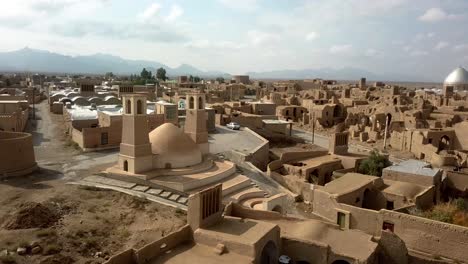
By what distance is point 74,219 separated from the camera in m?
15.3

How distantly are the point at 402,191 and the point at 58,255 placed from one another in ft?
53.7

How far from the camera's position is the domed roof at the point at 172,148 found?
68.1 ft

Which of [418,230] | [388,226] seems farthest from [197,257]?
[418,230]

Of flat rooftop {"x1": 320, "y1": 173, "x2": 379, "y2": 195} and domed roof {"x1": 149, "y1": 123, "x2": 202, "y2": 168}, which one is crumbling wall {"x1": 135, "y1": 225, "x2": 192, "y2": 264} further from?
flat rooftop {"x1": 320, "y1": 173, "x2": 379, "y2": 195}

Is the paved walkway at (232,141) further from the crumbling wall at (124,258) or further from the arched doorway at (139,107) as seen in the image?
the crumbling wall at (124,258)

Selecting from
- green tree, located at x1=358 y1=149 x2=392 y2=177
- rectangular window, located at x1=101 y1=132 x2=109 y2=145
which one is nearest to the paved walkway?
rectangular window, located at x1=101 y1=132 x2=109 y2=145

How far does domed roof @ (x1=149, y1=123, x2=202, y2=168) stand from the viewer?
20750 mm

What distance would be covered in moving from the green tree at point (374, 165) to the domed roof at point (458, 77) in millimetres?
84586

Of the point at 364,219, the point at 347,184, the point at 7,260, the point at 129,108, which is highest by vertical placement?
the point at 129,108

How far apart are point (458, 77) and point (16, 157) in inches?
4104

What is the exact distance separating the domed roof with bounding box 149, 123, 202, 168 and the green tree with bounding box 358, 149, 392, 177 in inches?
462

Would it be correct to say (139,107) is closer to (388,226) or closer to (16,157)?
(16,157)

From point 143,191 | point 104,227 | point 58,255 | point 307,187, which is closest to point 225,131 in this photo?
point 307,187

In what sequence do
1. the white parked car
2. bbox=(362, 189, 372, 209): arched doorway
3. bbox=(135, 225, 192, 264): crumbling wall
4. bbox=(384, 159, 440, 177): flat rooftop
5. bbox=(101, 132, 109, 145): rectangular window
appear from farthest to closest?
the white parked car
bbox=(101, 132, 109, 145): rectangular window
bbox=(384, 159, 440, 177): flat rooftop
bbox=(362, 189, 372, 209): arched doorway
bbox=(135, 225, 192, 264): crumbling wall
